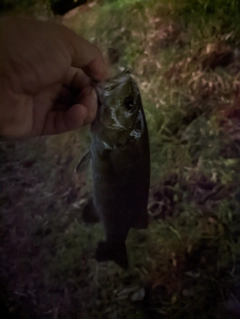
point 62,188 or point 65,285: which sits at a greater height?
point 62,188

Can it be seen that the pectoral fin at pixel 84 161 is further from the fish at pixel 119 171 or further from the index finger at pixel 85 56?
the index finger at pixel 85 56

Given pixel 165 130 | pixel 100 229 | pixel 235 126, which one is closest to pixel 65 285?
pixel 100 229

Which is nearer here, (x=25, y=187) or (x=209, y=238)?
(x=209, y=238)

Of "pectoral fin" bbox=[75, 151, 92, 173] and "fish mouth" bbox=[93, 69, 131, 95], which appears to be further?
"pectoral fin" bbox=[75, 151, 92, 173]

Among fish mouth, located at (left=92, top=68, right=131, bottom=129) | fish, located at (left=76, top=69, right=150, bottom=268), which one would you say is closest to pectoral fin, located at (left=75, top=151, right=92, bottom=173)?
fish, located at (left=76, top=69, right=150, bottom=268)

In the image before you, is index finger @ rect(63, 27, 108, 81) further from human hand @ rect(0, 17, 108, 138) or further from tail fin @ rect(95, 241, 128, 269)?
tail fin @ rect(95, 241, 128, 269)

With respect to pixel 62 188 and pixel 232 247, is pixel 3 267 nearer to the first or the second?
pixel 62 188
